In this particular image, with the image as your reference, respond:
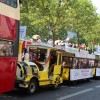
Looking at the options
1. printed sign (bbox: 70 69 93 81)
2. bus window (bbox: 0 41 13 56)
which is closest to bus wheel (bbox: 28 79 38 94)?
bus window (bbox: 0 41 13 56)

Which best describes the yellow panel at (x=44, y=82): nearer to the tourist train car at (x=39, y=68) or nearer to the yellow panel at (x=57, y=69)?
the tourist train car at (x=39, y=68)

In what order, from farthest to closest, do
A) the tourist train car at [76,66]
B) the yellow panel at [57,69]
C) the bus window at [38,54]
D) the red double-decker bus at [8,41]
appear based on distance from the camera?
the tourist train car at [76,66] → the yellow panel at [57,69] → the bus window at [38,54] → the red double-decker bus at [8,41]

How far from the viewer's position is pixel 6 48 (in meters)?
12.5

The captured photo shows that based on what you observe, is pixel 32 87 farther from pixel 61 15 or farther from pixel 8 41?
pixel 61 15

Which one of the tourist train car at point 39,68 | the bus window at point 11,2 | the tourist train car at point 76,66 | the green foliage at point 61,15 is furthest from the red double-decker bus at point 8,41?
the green foliage at point 61,15

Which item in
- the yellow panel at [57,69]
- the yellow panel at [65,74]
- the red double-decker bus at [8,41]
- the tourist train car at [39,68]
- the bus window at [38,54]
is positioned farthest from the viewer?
the yellow panel at [65,74]

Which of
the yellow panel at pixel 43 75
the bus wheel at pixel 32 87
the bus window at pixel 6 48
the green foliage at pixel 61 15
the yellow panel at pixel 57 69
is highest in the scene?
the green foliage at pixel 61 15

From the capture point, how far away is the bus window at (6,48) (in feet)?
40.2

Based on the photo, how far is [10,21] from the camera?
1267 centimetres

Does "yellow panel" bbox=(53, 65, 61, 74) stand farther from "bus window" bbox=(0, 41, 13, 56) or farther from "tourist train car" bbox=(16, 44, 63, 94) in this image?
"bus window" bbox=(0, 41, 13, 56)

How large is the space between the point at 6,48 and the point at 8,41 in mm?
279

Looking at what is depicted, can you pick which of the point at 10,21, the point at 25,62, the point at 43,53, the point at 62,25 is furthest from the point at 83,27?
the point at 10,21

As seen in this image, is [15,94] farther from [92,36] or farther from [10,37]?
[92,36]

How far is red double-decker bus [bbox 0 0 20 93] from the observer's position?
1217cm
